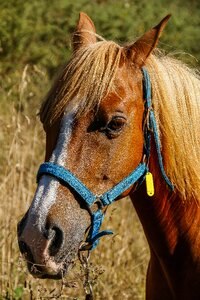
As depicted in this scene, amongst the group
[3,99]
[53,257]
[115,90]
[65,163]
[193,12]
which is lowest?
[53,257]

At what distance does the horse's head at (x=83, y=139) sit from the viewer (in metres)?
3.20

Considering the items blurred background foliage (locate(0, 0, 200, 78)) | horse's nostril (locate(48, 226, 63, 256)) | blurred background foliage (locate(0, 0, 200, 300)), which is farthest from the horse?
blurred background foliage (locate(0, 0, 200, 78))

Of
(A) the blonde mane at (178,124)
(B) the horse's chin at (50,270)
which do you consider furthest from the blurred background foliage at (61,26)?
(B) the horse's chin at (50,270)

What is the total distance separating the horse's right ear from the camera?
376cm

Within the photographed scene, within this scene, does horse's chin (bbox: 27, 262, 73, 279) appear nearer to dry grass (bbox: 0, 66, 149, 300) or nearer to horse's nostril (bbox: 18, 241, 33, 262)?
horse's nostril (bbox: 18, 241, 33, 262)

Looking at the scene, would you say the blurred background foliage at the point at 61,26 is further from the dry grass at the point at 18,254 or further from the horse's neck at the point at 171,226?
the horse's neck at the point at 171,226

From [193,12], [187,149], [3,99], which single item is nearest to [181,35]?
[193,12]

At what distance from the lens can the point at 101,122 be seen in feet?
10.9

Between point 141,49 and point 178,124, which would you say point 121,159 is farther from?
point 141,49

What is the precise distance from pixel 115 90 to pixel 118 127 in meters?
0.17

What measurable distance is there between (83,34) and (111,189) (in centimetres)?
85

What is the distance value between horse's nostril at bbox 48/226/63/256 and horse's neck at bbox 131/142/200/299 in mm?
552

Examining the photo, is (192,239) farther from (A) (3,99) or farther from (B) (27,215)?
(A) (3,99)

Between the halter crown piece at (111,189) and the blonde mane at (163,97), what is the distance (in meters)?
0.04
